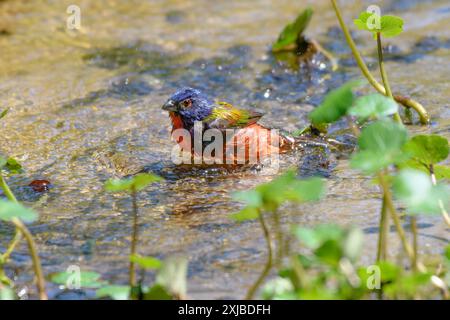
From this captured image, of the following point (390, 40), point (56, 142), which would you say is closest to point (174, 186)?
point (56, 142)

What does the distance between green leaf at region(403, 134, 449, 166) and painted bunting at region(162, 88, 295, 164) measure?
2.30 metres

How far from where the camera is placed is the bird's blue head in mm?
6031

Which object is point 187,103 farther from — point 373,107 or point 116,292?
point 116,292

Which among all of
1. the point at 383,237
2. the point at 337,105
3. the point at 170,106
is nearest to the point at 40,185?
the point at 170,106

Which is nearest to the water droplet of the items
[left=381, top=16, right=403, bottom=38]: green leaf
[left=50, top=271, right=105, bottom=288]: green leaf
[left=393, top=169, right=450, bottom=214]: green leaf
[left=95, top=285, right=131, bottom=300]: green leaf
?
[left=50, top=271, right=105, bottom=288]: green leaf

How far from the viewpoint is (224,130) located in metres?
5.97

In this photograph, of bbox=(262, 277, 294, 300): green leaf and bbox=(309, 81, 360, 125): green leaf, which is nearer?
bbox=(262, 277, 294, 300): green leaf

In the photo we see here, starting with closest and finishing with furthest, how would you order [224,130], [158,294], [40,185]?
[158,294] → [40,185] → [224,130]

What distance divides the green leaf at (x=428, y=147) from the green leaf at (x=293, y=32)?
4061 mm

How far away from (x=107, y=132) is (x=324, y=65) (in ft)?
8.25

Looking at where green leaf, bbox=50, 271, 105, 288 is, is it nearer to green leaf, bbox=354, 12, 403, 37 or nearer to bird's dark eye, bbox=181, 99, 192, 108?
green leaf, bbox=354, 12, 403, 37

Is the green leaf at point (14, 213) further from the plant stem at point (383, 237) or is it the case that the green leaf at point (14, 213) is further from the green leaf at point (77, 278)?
the plant stem at point (383, 237)

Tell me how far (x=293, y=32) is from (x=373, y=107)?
14.5ft

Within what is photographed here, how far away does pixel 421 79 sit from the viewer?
22.8ft
